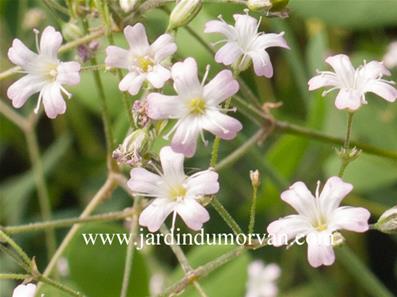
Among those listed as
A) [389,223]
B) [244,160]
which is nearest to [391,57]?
[244,160]

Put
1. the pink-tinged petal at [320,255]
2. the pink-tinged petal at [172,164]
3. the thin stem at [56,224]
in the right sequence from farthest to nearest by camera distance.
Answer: the thin stem at [56,224]
the pink-tinged petal at [172,164]
the pink-tinged petal at [320,255]

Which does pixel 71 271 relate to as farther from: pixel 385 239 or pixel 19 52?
pixel 385 239

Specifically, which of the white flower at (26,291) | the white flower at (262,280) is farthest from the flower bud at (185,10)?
the white flower at (262,280)

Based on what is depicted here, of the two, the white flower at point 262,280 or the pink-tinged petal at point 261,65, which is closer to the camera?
the pink-tinged petal at point 261,65

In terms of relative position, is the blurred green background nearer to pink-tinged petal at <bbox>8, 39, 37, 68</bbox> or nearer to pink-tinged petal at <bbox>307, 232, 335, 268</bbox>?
pink-tinged petal at <bbox>8, 39, 37, 68</bbox>

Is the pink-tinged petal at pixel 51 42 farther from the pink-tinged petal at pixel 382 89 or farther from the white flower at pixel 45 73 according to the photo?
the pink-tinged petal at pixel 382 89

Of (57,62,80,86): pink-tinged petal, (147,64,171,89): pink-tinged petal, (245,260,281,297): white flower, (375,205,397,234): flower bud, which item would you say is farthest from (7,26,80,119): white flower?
(245,260,281,297): white flower

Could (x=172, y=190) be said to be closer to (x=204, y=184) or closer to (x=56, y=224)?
(x=204, y=184)

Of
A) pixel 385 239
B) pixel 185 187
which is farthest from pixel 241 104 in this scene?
pixel 385 239
